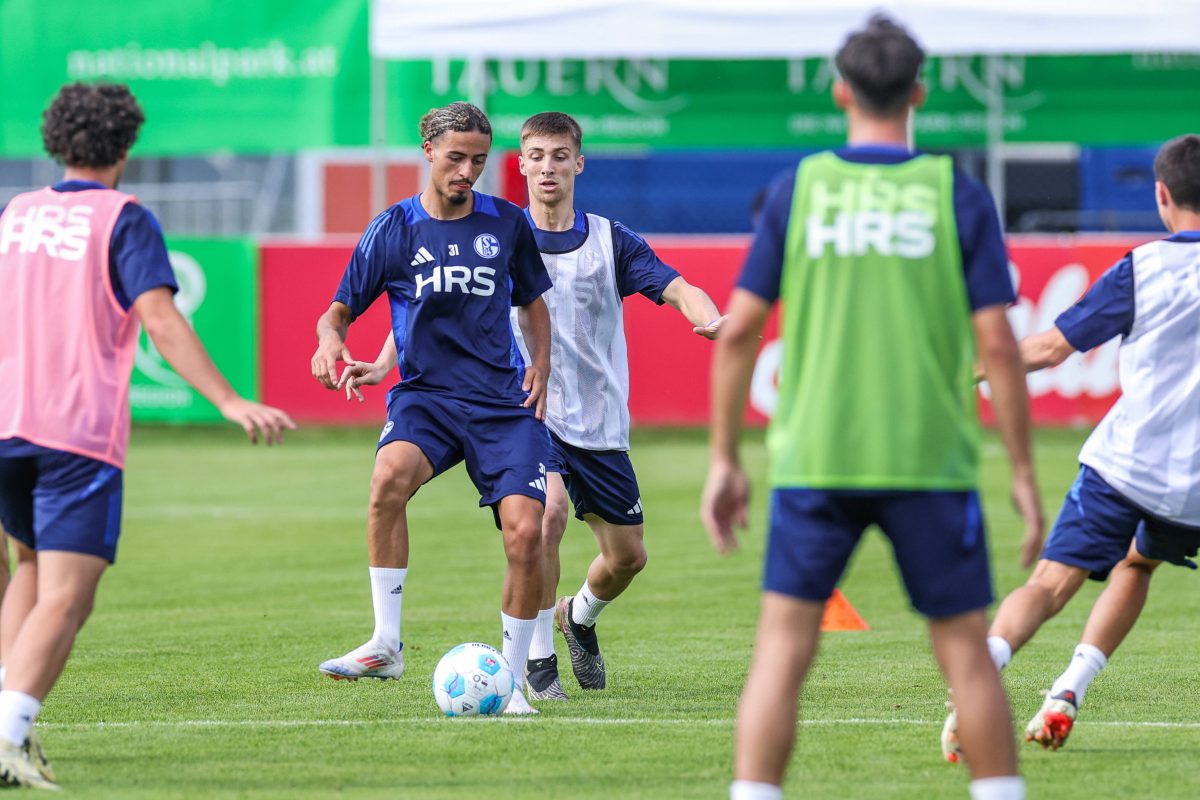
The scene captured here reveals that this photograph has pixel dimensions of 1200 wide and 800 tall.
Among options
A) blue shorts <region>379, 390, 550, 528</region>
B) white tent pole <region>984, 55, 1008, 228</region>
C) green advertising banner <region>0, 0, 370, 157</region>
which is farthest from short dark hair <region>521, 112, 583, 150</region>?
white tent pole <region>984, 55, 1008, 228</region>

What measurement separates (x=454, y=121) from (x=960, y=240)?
2990 millimetres

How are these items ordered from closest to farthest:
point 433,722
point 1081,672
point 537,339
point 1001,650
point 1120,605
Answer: point 1001,650
point 1081,672
point 1120,605
point 433,722
point 537,339

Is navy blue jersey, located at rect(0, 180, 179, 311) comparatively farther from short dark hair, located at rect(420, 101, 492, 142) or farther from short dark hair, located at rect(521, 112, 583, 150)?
short dark hair, located at rect(521, 112, 583, 150)

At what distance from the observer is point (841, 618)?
941 cm

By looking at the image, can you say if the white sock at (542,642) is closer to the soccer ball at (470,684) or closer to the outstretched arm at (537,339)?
the soccer ball at (470,684)

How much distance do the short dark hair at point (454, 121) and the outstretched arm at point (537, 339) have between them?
0.70m

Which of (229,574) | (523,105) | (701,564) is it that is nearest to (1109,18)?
(523,105)

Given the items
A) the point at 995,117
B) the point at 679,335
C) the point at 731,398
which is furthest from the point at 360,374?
Result: the point at 995,117

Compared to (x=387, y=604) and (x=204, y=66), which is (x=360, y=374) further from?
(x=204, y=66)

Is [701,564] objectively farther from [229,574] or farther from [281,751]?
[281,751]

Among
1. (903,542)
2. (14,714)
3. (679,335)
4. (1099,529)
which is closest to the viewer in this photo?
(903,542)

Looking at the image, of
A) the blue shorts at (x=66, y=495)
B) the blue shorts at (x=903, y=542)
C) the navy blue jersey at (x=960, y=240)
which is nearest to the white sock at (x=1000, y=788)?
the blue shorts at (x=903, y=542)

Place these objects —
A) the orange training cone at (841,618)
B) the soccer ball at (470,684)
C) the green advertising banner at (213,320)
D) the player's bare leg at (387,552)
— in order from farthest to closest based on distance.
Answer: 1. the green advertising banner at (213,320)
2. the orange training cone at (841,618)
3. the player's bare leg at (387,552)
4. the soccer ball at (470,684)

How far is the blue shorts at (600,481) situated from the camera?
Answer: 7867 mm
